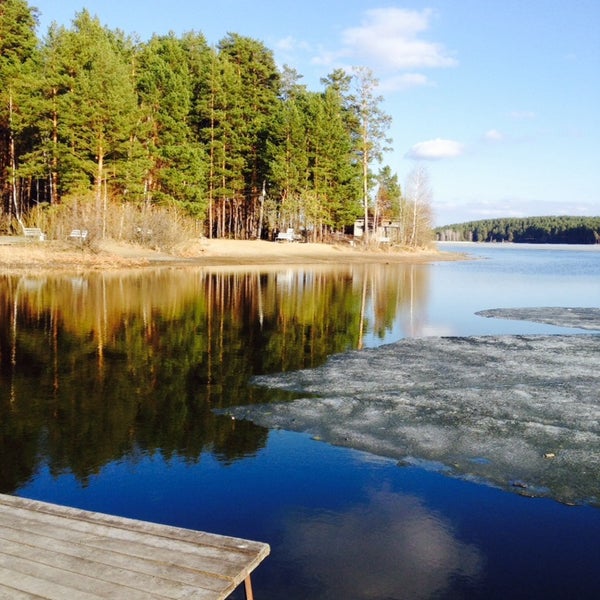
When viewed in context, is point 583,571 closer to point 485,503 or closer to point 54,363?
point 485,503

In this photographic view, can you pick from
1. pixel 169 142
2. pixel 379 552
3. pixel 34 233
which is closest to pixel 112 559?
pixel 379 552

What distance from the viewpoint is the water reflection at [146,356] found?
25.2ft

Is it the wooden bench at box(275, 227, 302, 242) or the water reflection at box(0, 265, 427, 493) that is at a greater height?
the wooden bench at box(275, 227, 302, 242)

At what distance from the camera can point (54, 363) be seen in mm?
11898

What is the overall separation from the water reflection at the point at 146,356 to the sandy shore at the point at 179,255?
24.8 feet

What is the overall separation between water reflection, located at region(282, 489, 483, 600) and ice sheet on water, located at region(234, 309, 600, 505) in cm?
147

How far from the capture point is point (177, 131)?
56875 millimetres

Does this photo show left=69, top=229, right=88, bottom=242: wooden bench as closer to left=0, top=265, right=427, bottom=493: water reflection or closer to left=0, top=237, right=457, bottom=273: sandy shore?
left=0, top=237, right=457, bottom=273: sandy shore

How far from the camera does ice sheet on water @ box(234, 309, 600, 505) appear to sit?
7.02 m

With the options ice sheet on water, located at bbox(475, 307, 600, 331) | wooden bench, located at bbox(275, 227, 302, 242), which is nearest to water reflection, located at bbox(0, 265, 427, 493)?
ice sheet on water, located at bbox(475, 307, 600, 331)

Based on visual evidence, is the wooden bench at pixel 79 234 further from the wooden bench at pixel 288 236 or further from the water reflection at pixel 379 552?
the water reflection at pixel 379 552

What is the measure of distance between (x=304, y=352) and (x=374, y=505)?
799 cm

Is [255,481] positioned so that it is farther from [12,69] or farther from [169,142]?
[169,142]

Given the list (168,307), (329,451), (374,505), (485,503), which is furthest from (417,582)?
(168,307)
